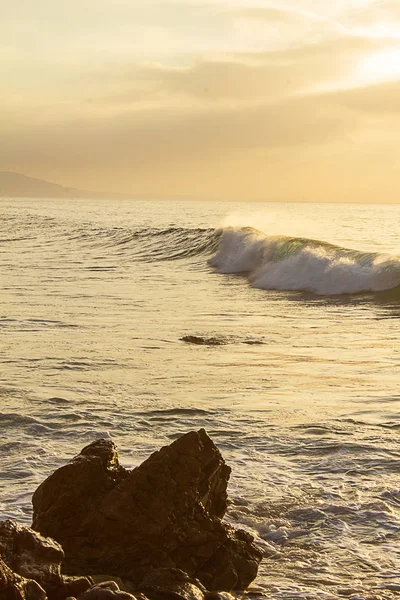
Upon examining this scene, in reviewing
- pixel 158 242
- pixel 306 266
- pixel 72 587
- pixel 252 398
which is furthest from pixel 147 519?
pixel 158 242

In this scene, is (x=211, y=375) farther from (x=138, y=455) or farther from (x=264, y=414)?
(x=138, y=455)

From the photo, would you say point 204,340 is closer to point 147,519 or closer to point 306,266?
point 147,519

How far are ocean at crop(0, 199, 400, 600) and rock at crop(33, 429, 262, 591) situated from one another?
34cm

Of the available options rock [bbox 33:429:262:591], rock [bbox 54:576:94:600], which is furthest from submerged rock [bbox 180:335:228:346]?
rock [bbox 54:576:94:600]

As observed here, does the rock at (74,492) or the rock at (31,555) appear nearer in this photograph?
the rock at (31,555)

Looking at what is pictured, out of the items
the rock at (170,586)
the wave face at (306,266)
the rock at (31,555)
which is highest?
the wave face at (306,266)

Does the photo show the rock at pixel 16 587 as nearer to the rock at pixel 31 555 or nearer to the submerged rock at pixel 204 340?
the rock at pixel 31 555

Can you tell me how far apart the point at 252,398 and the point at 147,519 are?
178 inches

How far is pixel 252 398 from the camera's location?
9.10m

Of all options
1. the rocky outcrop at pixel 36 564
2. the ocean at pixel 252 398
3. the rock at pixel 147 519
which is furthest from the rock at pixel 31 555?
the ocean at pixel 252 398

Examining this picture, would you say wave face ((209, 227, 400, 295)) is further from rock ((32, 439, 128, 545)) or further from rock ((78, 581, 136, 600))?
rock ((78, 581, 136, 600))

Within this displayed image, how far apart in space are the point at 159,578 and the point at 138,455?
2.57 metres

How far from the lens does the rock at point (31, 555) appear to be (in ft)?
13.2

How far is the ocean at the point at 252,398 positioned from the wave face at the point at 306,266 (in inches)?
9.9
